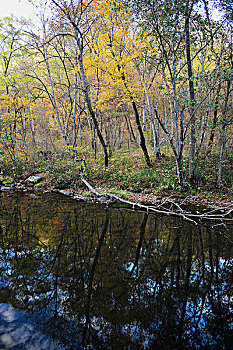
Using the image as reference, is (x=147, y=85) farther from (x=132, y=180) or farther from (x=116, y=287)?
(x=116, y=287)

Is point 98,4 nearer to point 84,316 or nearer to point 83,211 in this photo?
point 83,211

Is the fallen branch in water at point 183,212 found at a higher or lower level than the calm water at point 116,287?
Result: lower

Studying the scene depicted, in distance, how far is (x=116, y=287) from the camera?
3.67 meters

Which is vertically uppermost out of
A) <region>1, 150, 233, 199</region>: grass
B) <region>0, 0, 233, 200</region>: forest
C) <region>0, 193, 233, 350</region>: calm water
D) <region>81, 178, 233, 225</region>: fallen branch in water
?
<region>0, 0, 233, 200</region>: forest

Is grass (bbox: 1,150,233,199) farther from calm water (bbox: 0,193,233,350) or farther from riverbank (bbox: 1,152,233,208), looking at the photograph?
calm water (bbox: 0,193,233,350)

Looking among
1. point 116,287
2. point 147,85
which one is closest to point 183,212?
point 116,287

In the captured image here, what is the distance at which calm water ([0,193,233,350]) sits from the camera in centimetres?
273

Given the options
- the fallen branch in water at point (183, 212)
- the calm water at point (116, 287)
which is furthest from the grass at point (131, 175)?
the calm water at point (116, 287)

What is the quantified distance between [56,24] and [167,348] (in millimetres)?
16132

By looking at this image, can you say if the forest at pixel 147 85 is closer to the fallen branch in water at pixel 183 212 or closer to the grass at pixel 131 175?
the grass at pixel 131 175

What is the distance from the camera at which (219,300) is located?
131 inches

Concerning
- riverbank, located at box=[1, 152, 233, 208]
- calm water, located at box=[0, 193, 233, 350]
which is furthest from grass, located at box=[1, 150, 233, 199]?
calm water, located at box=[0, 193, 233, 350]

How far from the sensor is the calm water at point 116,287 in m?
2.73

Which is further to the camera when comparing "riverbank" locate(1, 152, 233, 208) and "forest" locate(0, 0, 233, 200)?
"riverbank" locate(1, 152, 233, 208)
